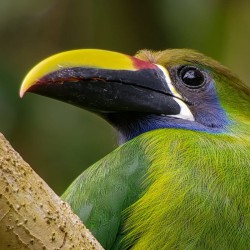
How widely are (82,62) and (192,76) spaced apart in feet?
2.46

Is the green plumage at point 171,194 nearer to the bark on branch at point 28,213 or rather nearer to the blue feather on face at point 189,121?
the blue feather on face at point 189,121

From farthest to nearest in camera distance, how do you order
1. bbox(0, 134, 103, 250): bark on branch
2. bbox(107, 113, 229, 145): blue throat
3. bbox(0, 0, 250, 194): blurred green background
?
1. bbox(0, 0, 250, 194): blurred green background
2. bbox(107, 113, 229, 145): blue throat
3. bbox(0, 134, 103, 250): bark on branch

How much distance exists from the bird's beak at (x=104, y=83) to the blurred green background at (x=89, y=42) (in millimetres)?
2396

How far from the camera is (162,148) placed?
468cm

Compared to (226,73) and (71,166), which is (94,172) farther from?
(71,166)

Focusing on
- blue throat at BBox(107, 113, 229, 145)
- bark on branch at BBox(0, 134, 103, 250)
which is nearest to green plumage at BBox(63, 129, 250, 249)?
blue throat at BBox(107, 113, 229, 145)

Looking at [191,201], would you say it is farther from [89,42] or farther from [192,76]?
[89,42]

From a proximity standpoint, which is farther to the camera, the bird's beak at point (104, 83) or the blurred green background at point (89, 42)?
the blurred green background at point (89, 42)

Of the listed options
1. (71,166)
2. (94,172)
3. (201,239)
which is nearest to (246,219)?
(201,239)

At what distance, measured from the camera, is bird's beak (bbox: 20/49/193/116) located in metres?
4.70

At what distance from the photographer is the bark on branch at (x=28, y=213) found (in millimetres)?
3457

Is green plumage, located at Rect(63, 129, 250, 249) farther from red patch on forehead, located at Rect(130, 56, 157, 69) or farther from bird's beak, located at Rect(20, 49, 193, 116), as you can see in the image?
red patch on forehead, located at Rect(130, 56, 157, 69)

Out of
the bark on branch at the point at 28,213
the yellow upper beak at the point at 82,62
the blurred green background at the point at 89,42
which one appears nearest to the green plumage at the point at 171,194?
the yellow upper beak at the point at 82,62

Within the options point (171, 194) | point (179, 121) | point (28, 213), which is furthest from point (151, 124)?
point (28, 213)
